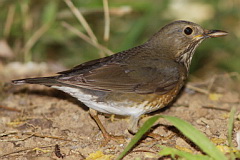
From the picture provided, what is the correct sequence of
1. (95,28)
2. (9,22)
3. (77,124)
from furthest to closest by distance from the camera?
(95,28) < (9,22) < (77,124)

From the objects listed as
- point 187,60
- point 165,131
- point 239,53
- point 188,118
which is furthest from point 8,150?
point 239,53

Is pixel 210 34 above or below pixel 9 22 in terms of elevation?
below

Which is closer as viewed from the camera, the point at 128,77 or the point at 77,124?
the point at 128,77

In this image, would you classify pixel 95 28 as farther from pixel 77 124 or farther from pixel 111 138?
pixel 111 138

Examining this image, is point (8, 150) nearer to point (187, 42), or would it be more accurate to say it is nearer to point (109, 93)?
point (109, 93)

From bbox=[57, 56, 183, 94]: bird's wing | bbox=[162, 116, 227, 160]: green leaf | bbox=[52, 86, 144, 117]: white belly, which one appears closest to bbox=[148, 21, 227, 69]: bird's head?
bbox=[57, 56, 183, 94]: bird's wing

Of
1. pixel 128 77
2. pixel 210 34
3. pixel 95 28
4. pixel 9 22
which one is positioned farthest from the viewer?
pixel 95 28

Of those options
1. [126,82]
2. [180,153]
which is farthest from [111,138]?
[180,153]

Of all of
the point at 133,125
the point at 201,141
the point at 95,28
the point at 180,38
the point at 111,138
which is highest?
the point at 95,28
